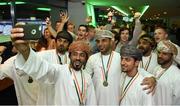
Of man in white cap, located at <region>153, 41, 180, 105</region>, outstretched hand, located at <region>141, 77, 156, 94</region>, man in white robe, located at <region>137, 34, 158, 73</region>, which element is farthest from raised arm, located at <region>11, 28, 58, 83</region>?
man in white robe, located at <region>137, 34, 158, 73</region>

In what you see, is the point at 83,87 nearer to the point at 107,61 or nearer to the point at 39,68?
the point at 39,68

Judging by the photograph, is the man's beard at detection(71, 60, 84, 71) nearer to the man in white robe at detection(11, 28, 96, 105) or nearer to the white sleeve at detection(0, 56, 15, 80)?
the man in white robe at detection(11, 28, 96, 105)

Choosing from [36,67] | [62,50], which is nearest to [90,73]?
[62,50]

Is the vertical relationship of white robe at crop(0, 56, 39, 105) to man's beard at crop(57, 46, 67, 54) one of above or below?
below

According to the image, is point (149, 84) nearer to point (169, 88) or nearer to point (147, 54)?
point (169, 88)

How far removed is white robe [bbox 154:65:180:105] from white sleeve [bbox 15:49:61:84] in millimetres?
1332

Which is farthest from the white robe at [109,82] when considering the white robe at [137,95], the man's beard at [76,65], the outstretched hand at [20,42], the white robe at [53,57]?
the outstretched hand at [20,42]

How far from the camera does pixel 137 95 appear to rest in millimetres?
3402

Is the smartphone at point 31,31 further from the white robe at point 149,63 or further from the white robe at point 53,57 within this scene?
the white robe at point 149,63

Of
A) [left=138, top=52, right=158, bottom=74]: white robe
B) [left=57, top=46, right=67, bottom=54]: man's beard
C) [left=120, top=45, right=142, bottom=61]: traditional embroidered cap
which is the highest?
[left=120, top=45, right=142, bottom=61]: traditional embroidered cap

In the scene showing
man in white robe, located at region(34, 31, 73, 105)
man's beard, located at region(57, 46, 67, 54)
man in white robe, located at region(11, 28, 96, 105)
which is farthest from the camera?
man's beard, located at region(57, 46, 67, 54)

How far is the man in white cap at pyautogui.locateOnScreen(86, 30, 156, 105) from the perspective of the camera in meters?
4.20

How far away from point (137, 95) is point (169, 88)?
792 millimetres

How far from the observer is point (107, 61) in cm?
436
